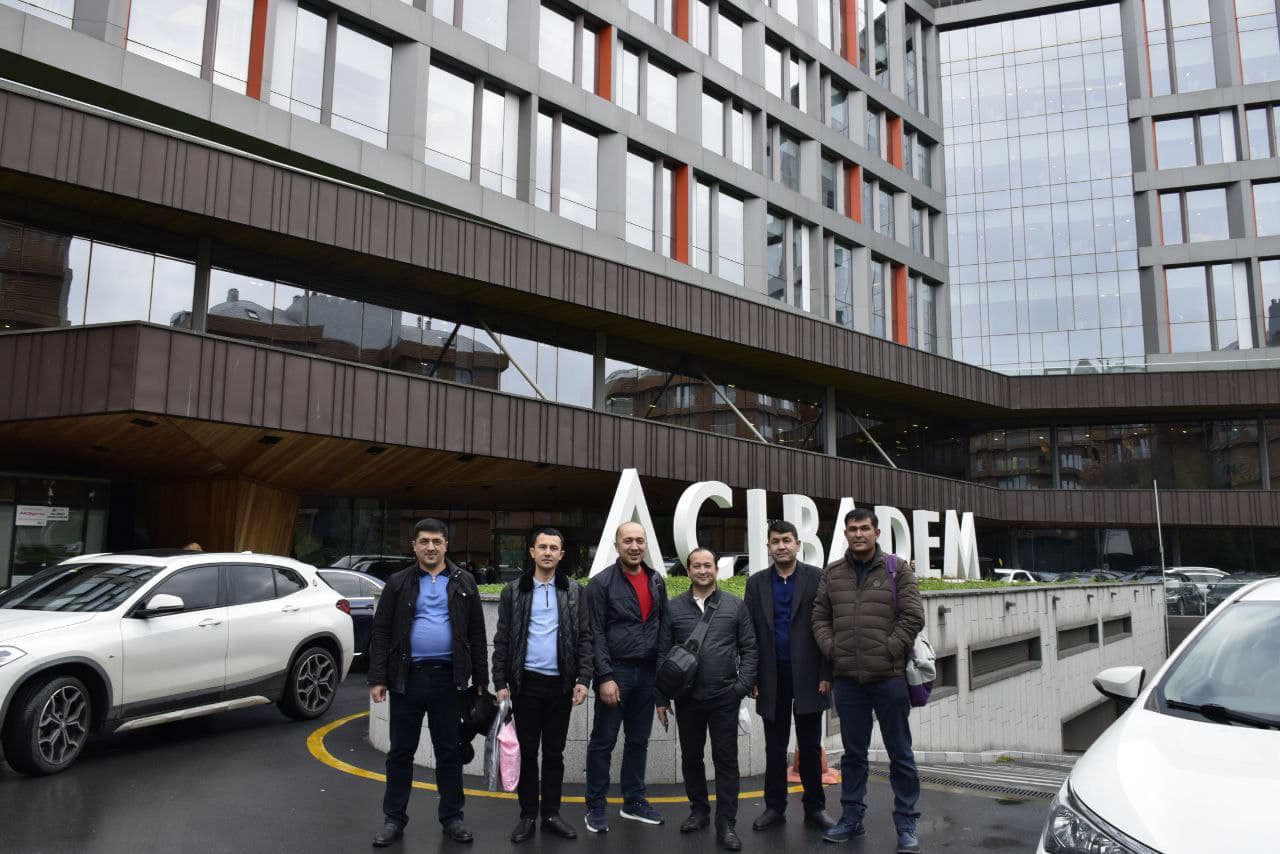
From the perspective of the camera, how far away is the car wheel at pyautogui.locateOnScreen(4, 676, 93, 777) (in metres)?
7.54

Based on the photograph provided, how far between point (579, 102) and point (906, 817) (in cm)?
2491

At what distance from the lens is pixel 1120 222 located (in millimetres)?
Answer: 48281

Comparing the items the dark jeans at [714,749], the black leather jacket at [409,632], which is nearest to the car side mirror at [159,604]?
the black leather jacket at [409,632]

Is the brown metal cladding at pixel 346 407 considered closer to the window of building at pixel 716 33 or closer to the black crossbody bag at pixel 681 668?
the black crossbody bag at pixel 681 668

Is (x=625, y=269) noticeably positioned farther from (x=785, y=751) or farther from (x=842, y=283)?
(x=785, y=751)

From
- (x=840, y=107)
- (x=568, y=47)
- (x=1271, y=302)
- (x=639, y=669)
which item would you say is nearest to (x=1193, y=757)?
(x=639, y=669)

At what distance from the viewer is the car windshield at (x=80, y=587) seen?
28.3 feet

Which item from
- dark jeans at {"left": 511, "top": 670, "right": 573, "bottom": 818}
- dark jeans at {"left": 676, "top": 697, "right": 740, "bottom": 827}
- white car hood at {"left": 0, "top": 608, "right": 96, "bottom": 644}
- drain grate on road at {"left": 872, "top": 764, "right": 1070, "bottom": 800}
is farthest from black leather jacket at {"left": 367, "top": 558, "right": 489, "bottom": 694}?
drain grate on road at {"left": 872, "top": 764, "right": 1070, "bottom": 800}

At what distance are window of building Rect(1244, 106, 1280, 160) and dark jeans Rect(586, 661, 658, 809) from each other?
5065 centimetres

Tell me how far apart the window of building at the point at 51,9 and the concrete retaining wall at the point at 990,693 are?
50.5 feet

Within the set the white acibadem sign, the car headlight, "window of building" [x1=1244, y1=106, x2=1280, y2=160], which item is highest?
"window of building" [x1=1244, y1=106, x2=1280, y2=160]

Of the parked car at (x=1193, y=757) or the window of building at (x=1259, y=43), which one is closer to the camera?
the parked car at (x=1193, y=757)

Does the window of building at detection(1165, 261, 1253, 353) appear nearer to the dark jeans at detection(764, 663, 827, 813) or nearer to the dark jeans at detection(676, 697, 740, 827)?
the dark jeans at detection(764, 663, 827, 813)

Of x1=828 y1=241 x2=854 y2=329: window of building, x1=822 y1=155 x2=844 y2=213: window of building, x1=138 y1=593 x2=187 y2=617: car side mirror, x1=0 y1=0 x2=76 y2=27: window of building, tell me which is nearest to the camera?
x1=138 y1=593 x2=187 y2=617: car side mirror
